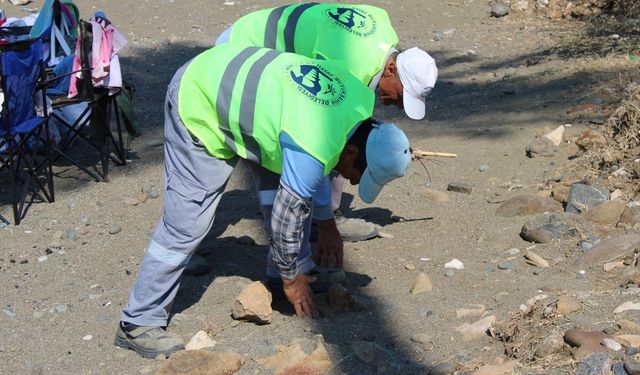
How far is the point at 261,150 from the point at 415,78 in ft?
3.67

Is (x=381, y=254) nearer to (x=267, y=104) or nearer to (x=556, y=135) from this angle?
(x=267, y=104)

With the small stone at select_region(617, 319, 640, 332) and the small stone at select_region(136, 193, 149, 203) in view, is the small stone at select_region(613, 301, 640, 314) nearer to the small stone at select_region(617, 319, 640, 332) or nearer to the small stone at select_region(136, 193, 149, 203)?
the small stone at select_region(617, 319, 640, 332)

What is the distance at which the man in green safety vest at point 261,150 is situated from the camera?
3855mm

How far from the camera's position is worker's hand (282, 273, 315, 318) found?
4.39 m

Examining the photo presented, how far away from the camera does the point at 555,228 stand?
17.7ft

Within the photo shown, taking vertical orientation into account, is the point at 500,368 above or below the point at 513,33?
above

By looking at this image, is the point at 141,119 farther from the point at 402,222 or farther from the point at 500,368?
the point at 500,368

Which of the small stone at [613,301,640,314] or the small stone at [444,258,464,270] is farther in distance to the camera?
the small stone at [444,258,464,270]

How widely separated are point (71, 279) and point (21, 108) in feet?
4.78

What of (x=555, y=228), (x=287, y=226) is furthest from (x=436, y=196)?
(x=287, y=226)

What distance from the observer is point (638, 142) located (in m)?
6.33

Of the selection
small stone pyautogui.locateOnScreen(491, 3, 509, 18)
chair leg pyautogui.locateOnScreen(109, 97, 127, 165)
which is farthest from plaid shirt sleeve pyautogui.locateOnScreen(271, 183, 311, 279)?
small stone pyautogui.locateOnScreen(491, 3, 509, 18)

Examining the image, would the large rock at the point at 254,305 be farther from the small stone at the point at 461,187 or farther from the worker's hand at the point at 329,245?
the small stone at the point at 461,187

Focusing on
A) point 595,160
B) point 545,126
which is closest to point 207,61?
point 595,160
